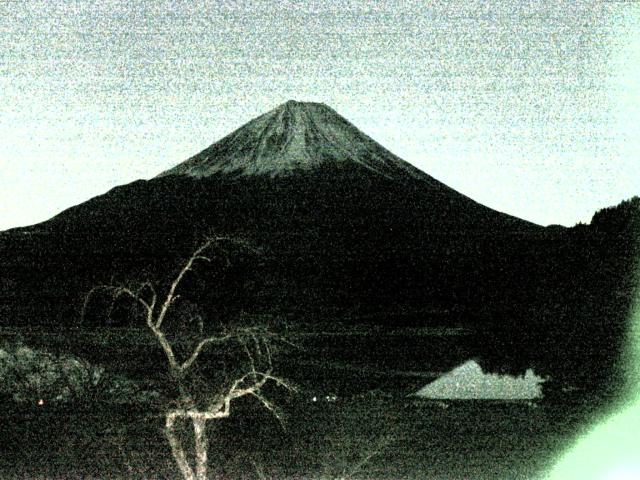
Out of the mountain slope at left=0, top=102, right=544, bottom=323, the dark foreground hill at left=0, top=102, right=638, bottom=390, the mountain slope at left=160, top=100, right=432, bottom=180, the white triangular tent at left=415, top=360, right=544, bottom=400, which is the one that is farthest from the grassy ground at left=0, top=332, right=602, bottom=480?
the mountain slope at left=160, top=100, right=432, bottom=180

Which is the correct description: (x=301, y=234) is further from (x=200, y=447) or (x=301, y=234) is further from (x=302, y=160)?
(x=200, y=447)

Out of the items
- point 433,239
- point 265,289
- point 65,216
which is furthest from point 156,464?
point 65,216

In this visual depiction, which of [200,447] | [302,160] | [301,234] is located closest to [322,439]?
[200,447]

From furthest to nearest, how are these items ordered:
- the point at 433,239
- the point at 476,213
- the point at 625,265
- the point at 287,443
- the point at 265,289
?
the point at 476,213, the point at 433,239, the point at 265,289, the point at 625,265, the point at 287,443

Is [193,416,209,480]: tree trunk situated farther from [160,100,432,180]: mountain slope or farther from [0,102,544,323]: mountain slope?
[160,100,432,180]: mountain slope

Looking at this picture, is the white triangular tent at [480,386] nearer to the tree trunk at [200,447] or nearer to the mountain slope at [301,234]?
the tree trunk at [200,447]

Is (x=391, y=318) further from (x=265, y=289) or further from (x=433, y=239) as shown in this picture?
(x=433, y=239)

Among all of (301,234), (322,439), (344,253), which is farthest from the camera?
(301,234)
